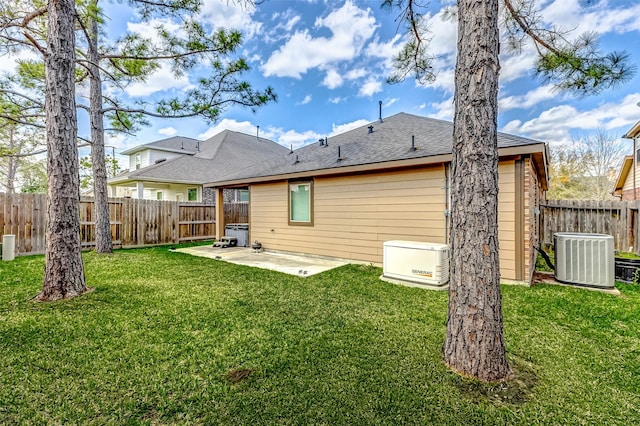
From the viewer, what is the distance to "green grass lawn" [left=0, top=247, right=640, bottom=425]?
1777mm

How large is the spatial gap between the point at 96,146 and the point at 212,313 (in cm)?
753

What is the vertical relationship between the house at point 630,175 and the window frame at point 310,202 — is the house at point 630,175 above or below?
above

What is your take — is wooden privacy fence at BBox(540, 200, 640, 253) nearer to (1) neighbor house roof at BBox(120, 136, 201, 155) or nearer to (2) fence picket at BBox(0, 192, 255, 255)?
(2) fence picket at BBox(0, 192, 255, 255)

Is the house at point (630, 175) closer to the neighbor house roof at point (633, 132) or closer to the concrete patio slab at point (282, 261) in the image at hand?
the neighbor house roof at point (633, 132)

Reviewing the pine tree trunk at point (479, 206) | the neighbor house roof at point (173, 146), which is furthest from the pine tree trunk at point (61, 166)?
the neighbor house roof at point (173, 146)

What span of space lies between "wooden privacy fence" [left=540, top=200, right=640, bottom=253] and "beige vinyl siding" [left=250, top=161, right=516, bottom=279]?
212 inches

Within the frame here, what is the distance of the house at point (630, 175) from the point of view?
40.0ft

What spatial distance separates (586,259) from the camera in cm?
463

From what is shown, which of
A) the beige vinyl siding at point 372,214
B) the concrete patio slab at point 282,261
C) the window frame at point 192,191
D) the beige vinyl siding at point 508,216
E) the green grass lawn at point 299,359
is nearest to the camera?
the green grass lawn at point 299,359

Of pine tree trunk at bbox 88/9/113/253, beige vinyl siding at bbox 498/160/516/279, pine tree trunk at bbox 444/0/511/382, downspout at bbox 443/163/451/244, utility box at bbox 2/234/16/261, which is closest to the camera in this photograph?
pine tree trunk at bbox 444/0/511/382

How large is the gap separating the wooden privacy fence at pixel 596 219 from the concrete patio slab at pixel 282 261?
709cm

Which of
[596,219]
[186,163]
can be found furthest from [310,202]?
[186,163]

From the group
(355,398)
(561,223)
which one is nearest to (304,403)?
(355,398)

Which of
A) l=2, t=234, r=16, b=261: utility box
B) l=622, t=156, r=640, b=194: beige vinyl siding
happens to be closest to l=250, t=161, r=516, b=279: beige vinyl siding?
l=2, t=234, r=16, b=261: utility box
